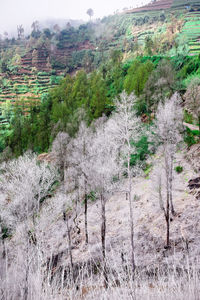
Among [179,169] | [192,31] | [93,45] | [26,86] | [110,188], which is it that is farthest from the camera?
[93,45]

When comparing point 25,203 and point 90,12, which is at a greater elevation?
point 90,12

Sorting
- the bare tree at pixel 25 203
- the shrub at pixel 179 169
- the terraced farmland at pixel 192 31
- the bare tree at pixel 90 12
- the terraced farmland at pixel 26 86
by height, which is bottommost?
the shrub at pixel 179 169

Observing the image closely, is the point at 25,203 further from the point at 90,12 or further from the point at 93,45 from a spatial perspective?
the point at 90,12

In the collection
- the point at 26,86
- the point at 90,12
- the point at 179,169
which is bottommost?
the point at 179,169

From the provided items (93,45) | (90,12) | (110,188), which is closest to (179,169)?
(110,188)

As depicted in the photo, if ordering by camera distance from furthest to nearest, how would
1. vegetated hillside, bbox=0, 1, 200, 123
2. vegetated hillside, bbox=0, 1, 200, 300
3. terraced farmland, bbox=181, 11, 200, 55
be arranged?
vegetated hillside, bbox=0, 1, 200, 123
terraced farmland, bbox=181, 11, 200, 55
vegetated hillside, bbox=0, 1, 200, 300

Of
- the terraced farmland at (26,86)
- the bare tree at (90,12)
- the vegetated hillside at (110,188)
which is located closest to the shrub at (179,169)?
the vegetated hillside at (110,188)

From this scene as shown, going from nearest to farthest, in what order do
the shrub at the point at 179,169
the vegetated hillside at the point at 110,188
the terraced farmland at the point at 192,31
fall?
the vegetated hillside at the point at 110,188 < the shrub at the point at 179,169 < the terraced farmland at the point at 192,31

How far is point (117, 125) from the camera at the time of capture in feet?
40.2

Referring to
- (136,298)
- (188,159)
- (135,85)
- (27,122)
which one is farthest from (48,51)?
(136,298)

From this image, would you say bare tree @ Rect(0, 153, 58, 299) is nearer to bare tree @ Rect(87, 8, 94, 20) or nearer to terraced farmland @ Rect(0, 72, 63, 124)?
terraced farmland @ Rect(0, 72, 63, 124)

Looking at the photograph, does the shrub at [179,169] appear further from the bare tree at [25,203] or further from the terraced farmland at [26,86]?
the terraced farmland at [26,86]

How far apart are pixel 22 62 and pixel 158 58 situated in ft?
281

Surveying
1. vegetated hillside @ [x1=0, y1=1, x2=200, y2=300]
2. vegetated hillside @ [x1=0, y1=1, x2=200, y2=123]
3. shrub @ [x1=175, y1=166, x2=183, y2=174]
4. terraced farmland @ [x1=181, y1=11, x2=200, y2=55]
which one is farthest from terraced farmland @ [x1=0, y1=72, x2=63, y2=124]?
shrub @ [x1=175, y1=166, x2=183, y2=174]
